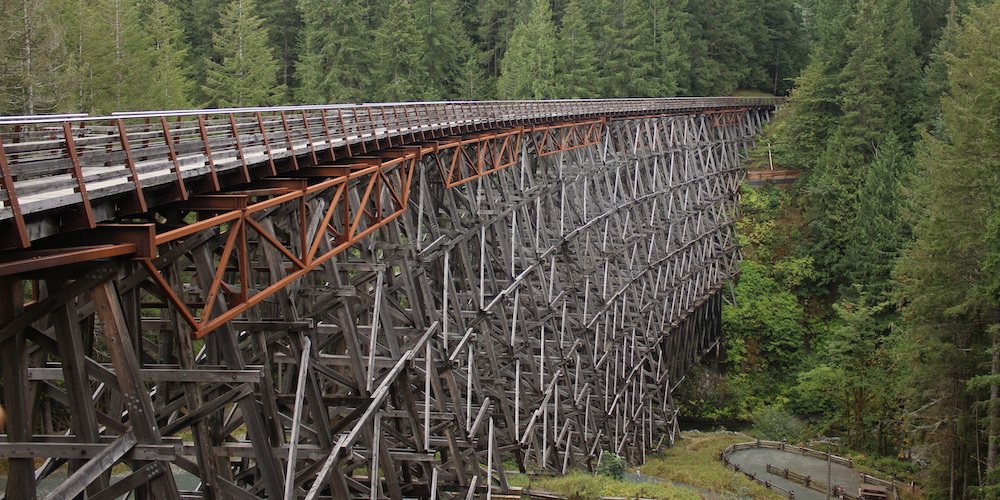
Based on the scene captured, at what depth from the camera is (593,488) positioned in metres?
17.1

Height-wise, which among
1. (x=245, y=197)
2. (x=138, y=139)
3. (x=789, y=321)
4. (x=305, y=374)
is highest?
(x=138, y=139)

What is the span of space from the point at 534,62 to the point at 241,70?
51.3 feet

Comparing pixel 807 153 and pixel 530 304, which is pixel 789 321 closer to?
pixel 807 153

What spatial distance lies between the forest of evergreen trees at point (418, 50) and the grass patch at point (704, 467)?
2192cm

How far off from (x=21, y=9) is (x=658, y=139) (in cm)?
2097

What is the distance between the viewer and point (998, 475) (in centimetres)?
1644

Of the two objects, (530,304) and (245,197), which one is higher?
(245,197)

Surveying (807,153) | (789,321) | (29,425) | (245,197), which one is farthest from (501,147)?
(807,153)

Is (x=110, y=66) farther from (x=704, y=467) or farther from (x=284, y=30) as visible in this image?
(x=284, y=30)

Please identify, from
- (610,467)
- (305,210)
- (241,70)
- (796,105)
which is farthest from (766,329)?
(305,210)

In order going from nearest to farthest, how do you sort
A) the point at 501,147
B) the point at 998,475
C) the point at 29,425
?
the point at 29,425
the point at 998,475
the point at 501,147

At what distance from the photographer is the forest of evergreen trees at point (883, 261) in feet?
65.6

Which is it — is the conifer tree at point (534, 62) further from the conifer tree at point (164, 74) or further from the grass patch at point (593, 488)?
the grass patch at point (593, 488)

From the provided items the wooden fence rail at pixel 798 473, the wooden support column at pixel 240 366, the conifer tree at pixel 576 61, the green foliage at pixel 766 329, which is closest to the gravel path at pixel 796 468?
the wooden fence rail at pixel 798 473
